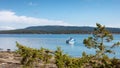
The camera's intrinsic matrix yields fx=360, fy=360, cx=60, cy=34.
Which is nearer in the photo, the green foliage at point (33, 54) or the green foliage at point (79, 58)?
the green foliage at point (79, 58)

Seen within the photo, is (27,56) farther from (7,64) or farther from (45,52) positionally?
(7,64)

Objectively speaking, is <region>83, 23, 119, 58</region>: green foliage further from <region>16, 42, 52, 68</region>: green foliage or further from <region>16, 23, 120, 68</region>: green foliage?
<region>16, 42, 52, 68</region>: green foliage

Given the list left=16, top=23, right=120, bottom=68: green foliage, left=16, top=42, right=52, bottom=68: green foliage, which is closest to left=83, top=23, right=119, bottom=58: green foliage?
left=16, top=23, right=120, bottom=68: green foliage

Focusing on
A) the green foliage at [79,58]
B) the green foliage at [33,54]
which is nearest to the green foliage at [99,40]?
the green foliage at [79,58]

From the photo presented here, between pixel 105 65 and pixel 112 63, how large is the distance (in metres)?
0.41

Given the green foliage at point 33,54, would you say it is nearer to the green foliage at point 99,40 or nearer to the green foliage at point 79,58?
the green foliage at point 79,58

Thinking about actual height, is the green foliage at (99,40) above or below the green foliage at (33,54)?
above

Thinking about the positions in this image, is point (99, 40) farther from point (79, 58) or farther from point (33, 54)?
point (33, 54)

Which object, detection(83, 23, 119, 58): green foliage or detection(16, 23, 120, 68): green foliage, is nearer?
detection(16, 23, 120, 68): green foliage

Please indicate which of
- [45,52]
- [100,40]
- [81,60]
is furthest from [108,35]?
[45,52]

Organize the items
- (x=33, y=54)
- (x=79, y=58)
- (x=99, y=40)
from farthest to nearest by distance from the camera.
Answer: (x=99, y=40), (x=79, y=58), (x=33, y=54)

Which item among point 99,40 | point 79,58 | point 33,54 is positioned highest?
point 99,40

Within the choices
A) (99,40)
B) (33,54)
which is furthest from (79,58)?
(33,54)

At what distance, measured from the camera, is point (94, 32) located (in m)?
15.9
